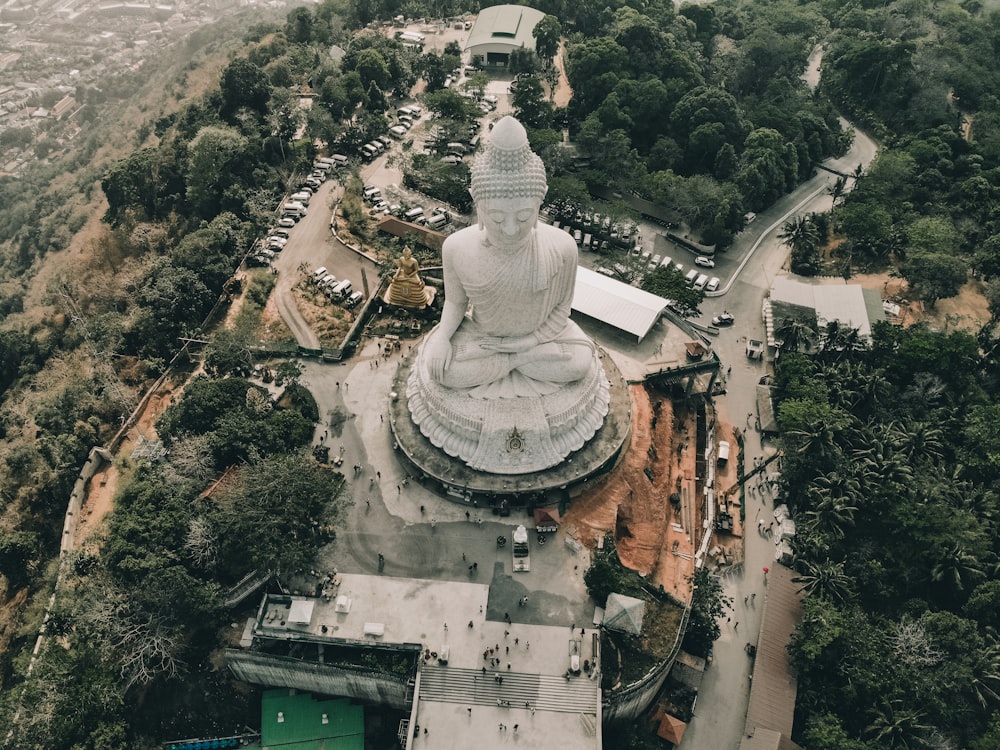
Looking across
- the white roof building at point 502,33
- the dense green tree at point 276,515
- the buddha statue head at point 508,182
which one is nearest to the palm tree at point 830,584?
the buddha statue head at point 508,182

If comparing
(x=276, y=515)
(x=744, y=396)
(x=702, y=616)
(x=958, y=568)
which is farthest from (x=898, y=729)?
(x=276, y=515)

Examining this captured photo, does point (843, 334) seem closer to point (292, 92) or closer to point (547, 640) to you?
point (547, 640)

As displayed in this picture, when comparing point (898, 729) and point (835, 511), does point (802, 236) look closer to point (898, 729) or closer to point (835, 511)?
point (835, 511)

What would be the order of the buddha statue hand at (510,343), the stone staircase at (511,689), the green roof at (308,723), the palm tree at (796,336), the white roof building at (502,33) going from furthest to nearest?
the white roof building at (502,33)
the palm tree at (796,336)
the buddha statue hand at (510,343)
the green roof at (308,723)
the stone staircase at (511,689)

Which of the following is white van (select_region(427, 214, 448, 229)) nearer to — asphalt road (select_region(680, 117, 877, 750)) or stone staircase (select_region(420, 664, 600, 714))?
asphalt road (select_region(680, 117, 877, 750))

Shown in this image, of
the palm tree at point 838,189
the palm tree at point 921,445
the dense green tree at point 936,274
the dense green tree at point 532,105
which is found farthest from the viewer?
the dense green tree at point 532,105

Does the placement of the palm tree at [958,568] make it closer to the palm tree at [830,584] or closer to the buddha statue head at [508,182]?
the palm tree at [830,584]

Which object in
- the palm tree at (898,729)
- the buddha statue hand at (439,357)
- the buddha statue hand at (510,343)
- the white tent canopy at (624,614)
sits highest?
the buddha statue hand at (510,343)

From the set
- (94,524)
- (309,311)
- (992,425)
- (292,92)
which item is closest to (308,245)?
(309,311)
